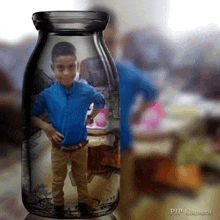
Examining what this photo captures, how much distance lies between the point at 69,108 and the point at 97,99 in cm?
5

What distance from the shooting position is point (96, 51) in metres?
0.63

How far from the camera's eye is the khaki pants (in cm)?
61

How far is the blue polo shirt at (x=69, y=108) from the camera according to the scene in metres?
0.60

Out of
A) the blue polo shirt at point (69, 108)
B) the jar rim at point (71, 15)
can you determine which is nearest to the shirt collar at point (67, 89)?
the blue polo shirt at point (69, 108)

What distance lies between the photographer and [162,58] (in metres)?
0.67

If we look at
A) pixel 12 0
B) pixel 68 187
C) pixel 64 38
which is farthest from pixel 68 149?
pixel 12 0

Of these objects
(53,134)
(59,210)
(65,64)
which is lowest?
(59,210)

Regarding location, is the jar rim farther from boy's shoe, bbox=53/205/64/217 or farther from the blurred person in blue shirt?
boy's shoe, bbox=53/205/64/217

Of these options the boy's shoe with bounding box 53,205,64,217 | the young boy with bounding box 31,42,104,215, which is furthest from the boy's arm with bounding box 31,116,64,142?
the boy's shoe with bounding box 53,205,64,217

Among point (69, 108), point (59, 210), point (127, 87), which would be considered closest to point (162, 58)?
point (127, 87)

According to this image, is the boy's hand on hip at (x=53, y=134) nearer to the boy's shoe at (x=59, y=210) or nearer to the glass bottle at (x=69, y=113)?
the glass bottle at (x=69, y=113)

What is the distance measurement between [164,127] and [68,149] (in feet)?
0.55

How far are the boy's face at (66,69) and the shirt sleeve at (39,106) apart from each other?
0.13 feet

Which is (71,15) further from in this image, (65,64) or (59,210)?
(59,210)
